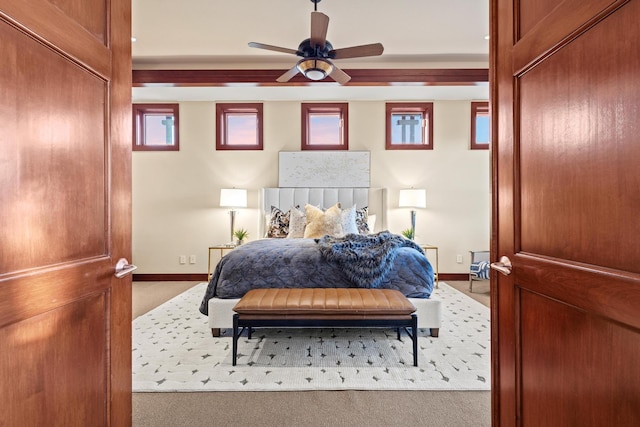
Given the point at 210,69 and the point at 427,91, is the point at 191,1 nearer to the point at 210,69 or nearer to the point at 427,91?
the point at 210,69

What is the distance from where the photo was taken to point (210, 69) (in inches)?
159

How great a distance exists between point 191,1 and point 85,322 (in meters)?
2.84

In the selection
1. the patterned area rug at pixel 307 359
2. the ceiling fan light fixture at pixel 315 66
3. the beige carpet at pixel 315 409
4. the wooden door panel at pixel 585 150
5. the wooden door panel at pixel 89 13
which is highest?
the ceiling fan light fixture at pixel 315 66

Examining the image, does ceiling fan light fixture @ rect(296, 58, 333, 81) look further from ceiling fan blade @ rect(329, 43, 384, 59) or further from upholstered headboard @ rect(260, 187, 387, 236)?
upholstered headboard @ rect(260, 187, 387, 236)

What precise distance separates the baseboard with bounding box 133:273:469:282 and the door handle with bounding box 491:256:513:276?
13.9 ft

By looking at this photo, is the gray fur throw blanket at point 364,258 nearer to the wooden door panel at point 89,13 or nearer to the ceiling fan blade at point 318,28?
the ceiling fan blade at point 318,28

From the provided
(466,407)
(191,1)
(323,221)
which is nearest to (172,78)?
(191,1)

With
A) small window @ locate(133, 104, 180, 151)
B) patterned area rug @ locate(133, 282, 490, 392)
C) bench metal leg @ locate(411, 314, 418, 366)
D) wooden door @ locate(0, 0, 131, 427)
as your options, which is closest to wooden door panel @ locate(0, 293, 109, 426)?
wooden door @ locate(0, 0, 131, 427)

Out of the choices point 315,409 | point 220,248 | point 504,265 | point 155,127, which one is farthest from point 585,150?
point 155,127

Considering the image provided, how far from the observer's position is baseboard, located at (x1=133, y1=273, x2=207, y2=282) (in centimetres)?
521

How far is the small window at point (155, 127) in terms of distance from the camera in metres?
5.28

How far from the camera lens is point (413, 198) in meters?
4.98

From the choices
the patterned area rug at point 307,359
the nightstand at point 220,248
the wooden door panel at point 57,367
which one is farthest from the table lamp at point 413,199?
the wooden door panel at point 57,367

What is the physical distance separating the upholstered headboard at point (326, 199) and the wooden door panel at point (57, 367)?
402 centimetres
